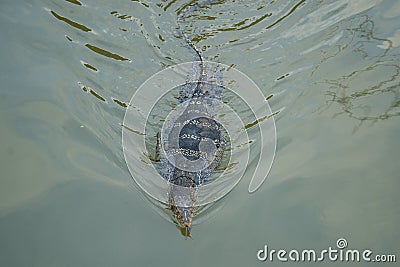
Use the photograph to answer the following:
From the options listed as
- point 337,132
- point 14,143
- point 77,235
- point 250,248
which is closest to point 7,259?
point 77,235

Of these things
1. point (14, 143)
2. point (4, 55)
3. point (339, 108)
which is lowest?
point (339, 108)

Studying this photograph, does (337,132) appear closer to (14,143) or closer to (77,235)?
(77,235)

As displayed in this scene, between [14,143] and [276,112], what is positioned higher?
[14,143]

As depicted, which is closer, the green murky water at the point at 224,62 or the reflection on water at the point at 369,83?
the green murky water at the point at 224,62

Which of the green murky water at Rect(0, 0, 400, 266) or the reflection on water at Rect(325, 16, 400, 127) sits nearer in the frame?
the green murky water at Rect(0, 0, 400, 266)

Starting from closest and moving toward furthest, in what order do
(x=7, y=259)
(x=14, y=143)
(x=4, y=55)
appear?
(x=7, y=259) → (x=14, y=143) → (x=4, y=55)

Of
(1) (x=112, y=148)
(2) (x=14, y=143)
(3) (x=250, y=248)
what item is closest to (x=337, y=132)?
(3) (x=250, y=248)

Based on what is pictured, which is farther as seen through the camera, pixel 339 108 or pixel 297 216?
pixel 339 108

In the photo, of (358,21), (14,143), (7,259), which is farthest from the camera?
(358,21)
